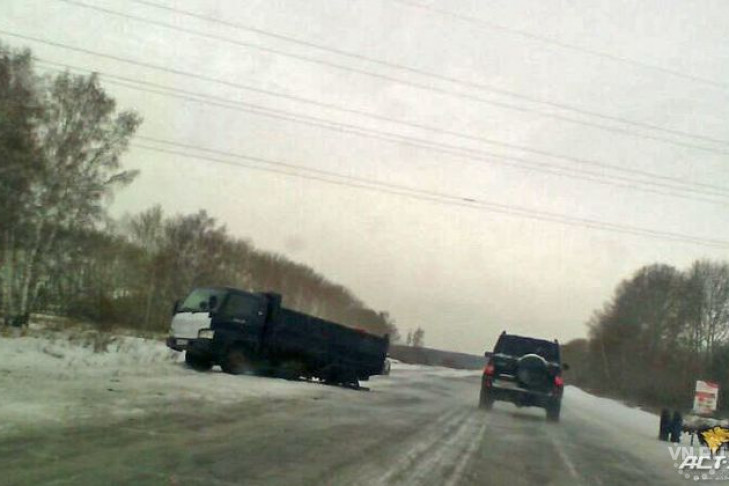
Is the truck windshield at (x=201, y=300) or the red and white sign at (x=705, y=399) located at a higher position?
Result: the truck windshield at (x=201, y=300)

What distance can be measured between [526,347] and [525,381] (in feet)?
6.12

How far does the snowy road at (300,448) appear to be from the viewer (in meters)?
8.38

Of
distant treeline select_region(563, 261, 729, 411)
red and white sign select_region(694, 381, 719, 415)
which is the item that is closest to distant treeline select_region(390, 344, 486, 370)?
distant treeline select_region(563, 261, 729, 411)

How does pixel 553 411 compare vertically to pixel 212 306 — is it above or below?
below

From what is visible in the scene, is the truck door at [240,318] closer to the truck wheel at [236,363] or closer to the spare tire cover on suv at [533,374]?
the truck wheel at [236,363]

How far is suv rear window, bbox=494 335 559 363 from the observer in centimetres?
2419

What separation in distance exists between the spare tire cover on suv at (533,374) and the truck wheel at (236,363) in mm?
7929

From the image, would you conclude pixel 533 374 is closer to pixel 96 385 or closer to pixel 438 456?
pixel 438 456

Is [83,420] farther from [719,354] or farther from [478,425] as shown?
[719,354]

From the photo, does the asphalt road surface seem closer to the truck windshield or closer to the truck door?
the truck door

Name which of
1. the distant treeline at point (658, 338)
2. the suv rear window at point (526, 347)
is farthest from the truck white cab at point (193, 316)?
the distant treeline at point (658, 338)

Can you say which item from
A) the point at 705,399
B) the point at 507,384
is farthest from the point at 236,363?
the point at 705,399

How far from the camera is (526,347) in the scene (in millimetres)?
24328

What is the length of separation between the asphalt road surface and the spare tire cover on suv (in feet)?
14.1
